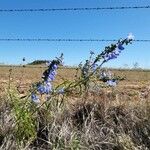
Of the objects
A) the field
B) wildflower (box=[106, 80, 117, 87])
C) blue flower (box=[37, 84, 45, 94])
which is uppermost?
wildflower (box=[106, 80, 117, 87])

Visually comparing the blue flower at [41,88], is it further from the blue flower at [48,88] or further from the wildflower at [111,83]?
the wildflower at [111,83]

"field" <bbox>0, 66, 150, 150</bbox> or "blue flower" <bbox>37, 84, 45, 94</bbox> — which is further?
"blue flower" <bbox>37, 84, 45, 94</bbox>

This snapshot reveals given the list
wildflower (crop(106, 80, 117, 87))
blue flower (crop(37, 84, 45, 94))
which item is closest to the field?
wildflower (crop(106, 80, 117, 87))

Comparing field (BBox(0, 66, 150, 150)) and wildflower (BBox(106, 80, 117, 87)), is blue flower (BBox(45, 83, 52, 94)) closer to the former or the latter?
field (BBox(0, 66, 150, 150))

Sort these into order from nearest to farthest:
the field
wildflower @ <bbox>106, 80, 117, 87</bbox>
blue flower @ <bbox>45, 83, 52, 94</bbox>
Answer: the field < blue flower @ <bbox>45, 83, 52, 94</bbox> < wildflower @ <bbox>106, 80, 117, 87</bbox>

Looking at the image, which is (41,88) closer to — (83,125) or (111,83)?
(83,125)

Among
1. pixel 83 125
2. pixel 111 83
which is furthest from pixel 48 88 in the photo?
pixel 111 83

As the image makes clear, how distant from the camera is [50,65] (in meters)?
5.80

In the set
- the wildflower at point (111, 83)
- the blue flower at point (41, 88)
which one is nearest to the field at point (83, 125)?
the wildflower at point (111, 83)

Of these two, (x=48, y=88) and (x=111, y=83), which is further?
(x=111, y=83)

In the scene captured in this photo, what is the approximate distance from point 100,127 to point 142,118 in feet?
1.53

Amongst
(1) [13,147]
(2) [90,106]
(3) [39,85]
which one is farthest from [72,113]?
(1) [13,147]

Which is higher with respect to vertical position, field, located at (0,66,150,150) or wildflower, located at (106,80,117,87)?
wildflower, located at (106,80,117,87)

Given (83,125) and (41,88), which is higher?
(41,88)
